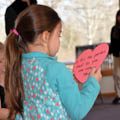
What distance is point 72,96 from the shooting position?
4.81ft

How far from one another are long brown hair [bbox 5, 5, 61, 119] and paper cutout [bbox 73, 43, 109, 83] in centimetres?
19

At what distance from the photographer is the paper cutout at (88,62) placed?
5.17 ft

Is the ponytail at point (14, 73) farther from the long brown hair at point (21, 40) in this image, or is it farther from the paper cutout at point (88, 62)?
the paper cutout at point (88, 62)

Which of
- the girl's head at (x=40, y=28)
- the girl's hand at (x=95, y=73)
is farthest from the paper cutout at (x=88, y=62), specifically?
the girl's head at (x=40, y=28)

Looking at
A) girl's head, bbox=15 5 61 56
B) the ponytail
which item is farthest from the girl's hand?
the ponytail

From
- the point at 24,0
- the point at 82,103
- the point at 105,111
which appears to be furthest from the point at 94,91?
the point at 105,111

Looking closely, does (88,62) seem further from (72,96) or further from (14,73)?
(14,73)

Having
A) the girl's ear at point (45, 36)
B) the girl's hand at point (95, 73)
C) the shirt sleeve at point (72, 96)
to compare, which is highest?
the girl's ear at point (45, 36)

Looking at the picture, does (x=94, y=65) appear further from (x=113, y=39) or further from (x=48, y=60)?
(x=113, y=39)

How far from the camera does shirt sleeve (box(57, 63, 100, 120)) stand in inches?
57.7

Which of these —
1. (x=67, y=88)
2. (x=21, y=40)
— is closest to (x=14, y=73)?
(x=21, y=40)

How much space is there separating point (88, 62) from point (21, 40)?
0.28 meters

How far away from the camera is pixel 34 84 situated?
1525mm

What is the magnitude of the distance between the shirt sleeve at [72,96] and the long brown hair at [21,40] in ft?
0.59
